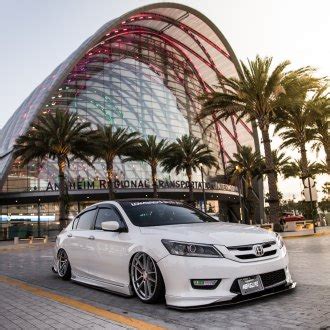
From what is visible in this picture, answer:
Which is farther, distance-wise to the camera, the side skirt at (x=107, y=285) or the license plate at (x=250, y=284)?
the side skirt at (x=107, y=285)

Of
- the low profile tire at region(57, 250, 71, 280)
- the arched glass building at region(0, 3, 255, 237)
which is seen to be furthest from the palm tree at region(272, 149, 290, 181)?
the low profile tire at region(57, 250, 71, 280)

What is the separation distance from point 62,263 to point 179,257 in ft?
13.6

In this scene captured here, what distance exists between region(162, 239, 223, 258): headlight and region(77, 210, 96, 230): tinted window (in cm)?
265

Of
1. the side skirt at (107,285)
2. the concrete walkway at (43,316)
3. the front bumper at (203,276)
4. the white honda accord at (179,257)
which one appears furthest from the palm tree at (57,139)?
the front bumper at (203,276)

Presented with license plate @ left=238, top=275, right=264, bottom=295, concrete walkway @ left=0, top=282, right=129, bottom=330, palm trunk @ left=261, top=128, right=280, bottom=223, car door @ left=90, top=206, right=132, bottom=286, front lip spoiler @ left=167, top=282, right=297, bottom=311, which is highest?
palm trunk @ left=261, top=128, right=280, bottom=223

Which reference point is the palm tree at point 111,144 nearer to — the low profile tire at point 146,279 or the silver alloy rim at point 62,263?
the silver alloy rim at point 62,263

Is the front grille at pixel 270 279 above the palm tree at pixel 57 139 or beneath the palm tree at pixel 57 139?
beneath

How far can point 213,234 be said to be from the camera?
Result: 536 centimetres

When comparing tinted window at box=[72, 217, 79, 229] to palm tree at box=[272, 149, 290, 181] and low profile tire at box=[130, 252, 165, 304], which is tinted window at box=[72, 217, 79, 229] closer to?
low profile tire at box=[130, 252, 165, 304]

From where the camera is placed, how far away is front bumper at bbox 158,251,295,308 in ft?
16.3

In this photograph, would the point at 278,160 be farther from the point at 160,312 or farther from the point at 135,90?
the point at 160,312

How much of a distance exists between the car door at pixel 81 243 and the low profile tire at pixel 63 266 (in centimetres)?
31

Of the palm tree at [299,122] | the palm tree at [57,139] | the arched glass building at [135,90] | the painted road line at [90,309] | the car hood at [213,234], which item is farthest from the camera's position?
the arched glass building at [135,90]

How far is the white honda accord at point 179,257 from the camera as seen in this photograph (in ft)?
16.4
